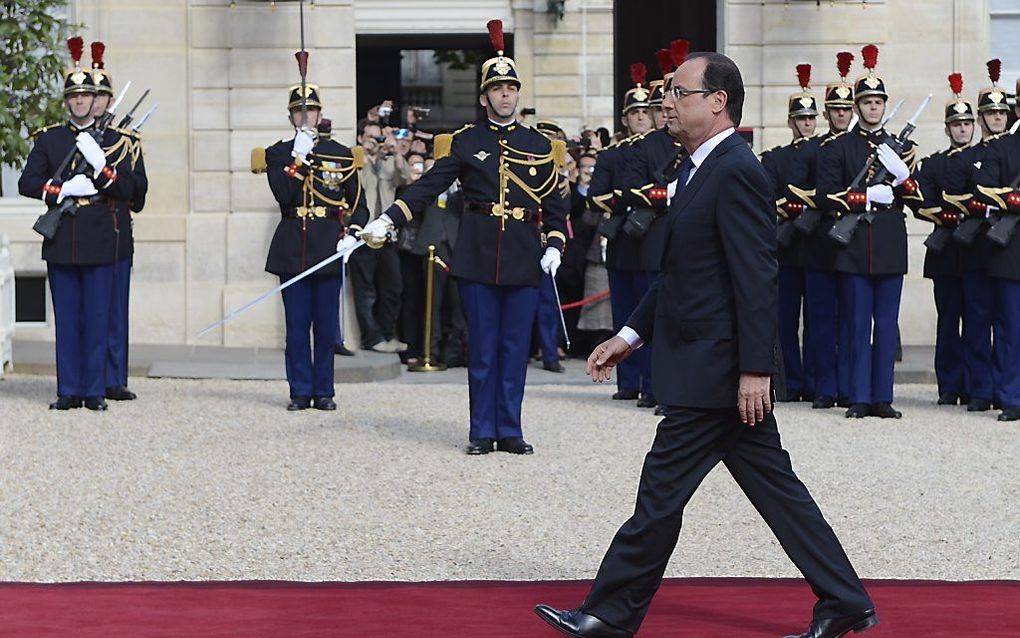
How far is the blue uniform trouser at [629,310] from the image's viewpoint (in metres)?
13.1

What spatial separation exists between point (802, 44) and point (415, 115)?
331 centimetres

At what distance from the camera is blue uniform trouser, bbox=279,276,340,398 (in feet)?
40.5

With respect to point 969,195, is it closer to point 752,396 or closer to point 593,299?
point 593,299

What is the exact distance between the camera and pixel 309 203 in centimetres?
1272

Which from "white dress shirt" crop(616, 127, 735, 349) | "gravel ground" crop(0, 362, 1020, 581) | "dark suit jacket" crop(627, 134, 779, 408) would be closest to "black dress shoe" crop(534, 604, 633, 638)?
"dark suit jacket" crop(627, 134, 779, 408)

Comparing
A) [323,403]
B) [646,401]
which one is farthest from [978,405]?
[323,403]

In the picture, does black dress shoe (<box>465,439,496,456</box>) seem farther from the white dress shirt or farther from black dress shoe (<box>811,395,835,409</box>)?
the white dress shirt

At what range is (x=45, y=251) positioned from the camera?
12352 millimetres

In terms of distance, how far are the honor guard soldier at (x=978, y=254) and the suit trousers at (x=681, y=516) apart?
708 centimetres

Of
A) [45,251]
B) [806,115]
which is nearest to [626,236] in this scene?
[806,115]

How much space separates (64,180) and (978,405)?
229 inches

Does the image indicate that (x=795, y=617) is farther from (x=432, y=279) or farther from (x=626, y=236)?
(x=432, y=279)

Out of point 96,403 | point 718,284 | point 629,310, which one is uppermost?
point 718,284

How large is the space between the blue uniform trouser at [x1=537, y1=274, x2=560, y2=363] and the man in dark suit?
9.27 metres
